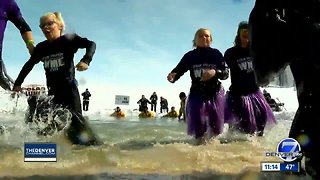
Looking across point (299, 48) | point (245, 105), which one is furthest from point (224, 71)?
point (299, 48)

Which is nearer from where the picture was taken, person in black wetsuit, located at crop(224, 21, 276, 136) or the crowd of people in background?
the crowd of people in background

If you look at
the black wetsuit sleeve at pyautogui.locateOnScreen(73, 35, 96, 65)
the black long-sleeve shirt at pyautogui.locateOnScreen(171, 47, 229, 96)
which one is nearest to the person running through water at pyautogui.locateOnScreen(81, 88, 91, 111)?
Result: the black wetsuit sleeve at pyautogui.locateOnScreen(73, 35, 96, 65)

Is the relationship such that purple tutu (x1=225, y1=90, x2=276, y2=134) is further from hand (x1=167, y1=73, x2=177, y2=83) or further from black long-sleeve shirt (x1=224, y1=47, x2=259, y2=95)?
hand (x1=167, y1=73, x2=177, y2=83)

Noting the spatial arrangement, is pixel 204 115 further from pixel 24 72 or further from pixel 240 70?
pixel 24 72

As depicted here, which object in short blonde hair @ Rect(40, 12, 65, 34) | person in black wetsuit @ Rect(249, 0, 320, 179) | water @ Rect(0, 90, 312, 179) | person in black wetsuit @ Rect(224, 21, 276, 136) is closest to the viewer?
person in black wetsuit @ Rect(249, 0, 320, 179)

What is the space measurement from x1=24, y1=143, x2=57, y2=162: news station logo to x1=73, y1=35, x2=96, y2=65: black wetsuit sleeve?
71 cm

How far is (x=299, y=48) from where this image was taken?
4.66 ft

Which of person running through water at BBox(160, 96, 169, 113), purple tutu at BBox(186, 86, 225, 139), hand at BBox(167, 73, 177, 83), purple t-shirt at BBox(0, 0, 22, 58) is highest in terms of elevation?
purple t-shirt at BBox(0, 0, 22, 58)

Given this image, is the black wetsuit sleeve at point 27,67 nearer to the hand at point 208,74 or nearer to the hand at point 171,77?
the hand at point 171,77

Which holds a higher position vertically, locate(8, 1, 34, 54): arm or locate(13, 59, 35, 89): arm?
locate(8, 1, 34, 54): arm

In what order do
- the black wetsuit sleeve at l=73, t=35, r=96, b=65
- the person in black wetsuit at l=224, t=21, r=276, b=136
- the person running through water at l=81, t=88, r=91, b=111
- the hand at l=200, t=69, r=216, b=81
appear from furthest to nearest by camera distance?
the person in black wetsuit at l=224, t=21, r=276, b=136, the hand at l=200, t=69, r=216, b=81, the person running through water at l=81, t=88, r=91, b=111, the black wetsuit sleeve at l=73, t=35, r=96, b=65

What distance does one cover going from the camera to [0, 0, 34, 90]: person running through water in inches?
93.8

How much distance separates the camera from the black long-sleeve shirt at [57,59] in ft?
8.61

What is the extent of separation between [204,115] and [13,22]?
50.2 inches
